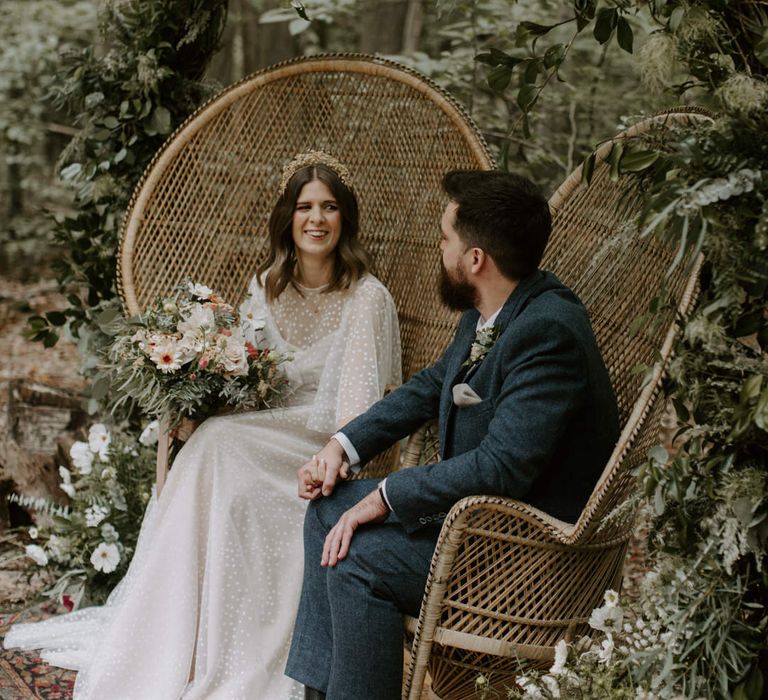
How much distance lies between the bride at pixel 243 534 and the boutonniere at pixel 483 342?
23.3 inches

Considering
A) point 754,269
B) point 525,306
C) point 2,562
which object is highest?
point 754,269

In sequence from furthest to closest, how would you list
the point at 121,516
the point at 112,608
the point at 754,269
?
the point at 121,516, the point at 112,608, the point at 754,269

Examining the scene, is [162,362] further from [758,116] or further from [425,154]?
[758,116]

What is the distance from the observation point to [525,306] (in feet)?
8.00

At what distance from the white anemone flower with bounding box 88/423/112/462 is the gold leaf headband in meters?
1.10

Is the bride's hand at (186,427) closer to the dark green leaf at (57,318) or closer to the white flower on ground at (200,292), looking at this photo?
the white flower on ground at (200,292)

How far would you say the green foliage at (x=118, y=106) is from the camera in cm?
361

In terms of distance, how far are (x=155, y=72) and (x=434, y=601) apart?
89.5 inches

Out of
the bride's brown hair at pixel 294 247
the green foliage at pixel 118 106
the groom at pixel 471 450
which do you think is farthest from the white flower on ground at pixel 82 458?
the groom at pixel 471 450

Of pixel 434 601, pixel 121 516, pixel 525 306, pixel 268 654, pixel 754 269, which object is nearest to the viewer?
pixel 754 269

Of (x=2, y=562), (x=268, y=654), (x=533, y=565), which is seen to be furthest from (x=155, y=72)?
(x=533, y=565)

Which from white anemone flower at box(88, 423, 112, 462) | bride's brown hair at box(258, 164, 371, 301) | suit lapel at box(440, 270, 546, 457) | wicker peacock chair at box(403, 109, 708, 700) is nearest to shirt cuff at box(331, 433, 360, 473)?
suit lapel at box(440, 270, 546, 457)

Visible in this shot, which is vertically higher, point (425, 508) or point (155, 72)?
point (155, 72)

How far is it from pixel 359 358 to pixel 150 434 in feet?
3.10
